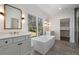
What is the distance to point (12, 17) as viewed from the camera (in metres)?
2.96

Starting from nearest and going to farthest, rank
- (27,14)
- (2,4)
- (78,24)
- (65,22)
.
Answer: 1. (2,4)
2. (27,14)
3. (65,22)
4. (78,24)

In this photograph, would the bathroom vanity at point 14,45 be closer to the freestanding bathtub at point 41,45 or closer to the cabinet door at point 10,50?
the cabinet door at point 10,50

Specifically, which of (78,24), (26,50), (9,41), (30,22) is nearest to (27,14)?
(30,22)

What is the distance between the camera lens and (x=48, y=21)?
12.2ft

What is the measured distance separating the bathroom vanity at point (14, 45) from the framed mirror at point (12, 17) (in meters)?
0.59

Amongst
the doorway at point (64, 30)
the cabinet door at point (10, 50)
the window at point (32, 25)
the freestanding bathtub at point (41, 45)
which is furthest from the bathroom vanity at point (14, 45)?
the doorway at point (64, 30)

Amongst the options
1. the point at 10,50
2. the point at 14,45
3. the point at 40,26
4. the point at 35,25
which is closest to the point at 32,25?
the point at 35,25

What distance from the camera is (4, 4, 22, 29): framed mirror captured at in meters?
2.71

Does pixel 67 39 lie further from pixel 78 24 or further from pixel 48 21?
pixel 78 24

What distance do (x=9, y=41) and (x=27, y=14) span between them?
1.73 metres

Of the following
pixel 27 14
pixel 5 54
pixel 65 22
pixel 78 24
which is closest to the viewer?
pixel 5 54

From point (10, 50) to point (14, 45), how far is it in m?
0.16

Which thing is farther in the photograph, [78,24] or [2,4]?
[78,24]

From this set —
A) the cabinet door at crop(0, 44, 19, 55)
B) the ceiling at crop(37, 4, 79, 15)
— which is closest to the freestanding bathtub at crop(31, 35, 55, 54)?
the cabinet door at crop(0, 44, 19, 55)
